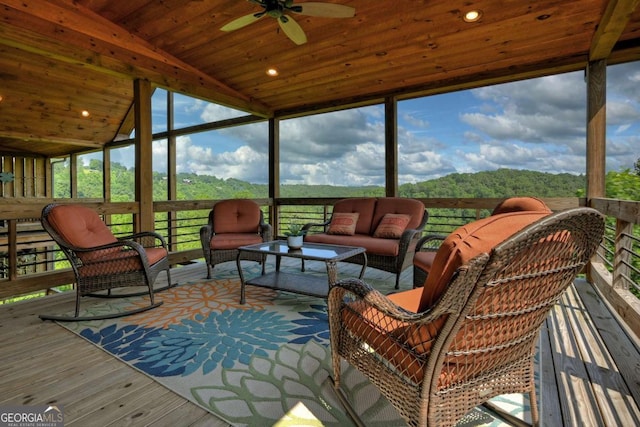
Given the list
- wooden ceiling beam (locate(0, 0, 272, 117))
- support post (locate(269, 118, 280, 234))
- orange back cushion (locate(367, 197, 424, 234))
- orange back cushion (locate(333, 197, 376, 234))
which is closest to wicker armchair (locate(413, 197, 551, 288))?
orange back cushion (locate(367, 197, 424, 234))

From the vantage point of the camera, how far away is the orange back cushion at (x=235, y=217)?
4453 mm

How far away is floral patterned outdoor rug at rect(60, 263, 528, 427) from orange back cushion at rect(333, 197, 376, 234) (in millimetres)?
1480

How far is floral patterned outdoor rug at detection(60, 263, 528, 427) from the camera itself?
61.4 inches

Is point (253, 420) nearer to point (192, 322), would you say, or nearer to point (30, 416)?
point (30, 416)

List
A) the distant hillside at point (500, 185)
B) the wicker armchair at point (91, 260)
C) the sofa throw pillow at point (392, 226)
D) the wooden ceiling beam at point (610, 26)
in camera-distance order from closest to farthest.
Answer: the wooden ceiling beam at point (610, 26) → the wicker armchair at point (91, 260) → the sofa throw pillow at point (392, 226) → the distant hillside at point (500, 185)

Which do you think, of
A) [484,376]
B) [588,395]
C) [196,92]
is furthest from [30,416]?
[196,92]

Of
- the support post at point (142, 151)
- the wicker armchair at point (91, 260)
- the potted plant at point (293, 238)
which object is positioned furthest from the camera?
the support post at point (142, 151)

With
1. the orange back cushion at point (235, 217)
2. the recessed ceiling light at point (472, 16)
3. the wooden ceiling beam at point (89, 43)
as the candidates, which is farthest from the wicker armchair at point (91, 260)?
the recessed ceiling light at point (472, 16)

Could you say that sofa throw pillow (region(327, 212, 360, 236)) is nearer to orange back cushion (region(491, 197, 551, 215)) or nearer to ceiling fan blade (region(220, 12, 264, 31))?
orange back cushion (region(491, 197, 551, 215))

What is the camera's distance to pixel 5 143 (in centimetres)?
949

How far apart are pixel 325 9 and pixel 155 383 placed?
9.60 ft

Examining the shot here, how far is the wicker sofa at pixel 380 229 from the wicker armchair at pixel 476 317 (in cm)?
202

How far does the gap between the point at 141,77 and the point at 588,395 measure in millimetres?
5166

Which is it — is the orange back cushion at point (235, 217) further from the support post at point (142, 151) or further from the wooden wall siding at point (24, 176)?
the wooden wall siding at point (24, 176)
